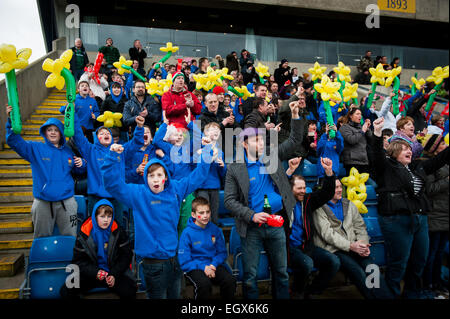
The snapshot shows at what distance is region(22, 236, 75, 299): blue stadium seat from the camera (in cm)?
258

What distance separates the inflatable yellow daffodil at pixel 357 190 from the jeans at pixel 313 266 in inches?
37.4

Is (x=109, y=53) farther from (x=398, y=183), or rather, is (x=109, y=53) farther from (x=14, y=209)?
(x=398, y=183)

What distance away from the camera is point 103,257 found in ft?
8.90

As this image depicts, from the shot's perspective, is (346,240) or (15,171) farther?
(15,171)

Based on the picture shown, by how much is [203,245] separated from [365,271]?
1528 millimetres

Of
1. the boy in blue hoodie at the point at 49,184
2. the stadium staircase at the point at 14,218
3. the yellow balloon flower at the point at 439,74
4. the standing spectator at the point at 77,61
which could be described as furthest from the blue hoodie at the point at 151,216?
the standing spectator at the point at 77,61

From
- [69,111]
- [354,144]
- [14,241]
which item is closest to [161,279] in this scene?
[69,111]

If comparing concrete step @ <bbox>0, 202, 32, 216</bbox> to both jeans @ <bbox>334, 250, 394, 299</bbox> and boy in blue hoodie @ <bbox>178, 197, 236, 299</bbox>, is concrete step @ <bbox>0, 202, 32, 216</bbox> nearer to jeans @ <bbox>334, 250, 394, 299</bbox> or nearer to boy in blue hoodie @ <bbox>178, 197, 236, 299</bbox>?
boy in blue hoodie @ <bbox>178, 197, 236, 299</bbox>

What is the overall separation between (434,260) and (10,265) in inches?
160

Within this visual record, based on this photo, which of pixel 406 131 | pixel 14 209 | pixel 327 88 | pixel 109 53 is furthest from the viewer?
pixel 109 53

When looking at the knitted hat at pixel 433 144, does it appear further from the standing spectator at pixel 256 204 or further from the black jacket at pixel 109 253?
the black jacket at pixel 109 253

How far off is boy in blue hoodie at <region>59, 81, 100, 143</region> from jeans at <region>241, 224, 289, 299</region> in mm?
3299

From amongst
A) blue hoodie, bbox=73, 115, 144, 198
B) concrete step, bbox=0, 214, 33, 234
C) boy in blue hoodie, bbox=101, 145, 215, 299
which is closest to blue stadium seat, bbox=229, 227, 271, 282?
boy in blue hoodie, bbox=101, 145, 215, 299
